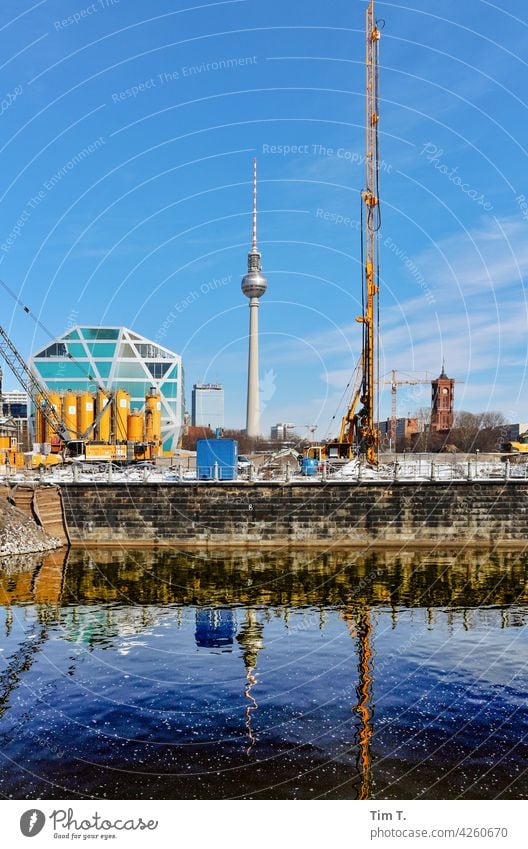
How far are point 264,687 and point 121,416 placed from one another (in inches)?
2426

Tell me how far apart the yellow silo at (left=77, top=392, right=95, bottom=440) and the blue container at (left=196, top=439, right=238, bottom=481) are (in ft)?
99.7

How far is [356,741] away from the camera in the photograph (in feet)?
43.9

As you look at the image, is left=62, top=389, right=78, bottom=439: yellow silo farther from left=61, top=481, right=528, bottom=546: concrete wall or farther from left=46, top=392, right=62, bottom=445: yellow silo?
left=61, top=481, right=528, bottom=546: concrete wall

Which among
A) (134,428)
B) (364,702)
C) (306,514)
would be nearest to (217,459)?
(306,514)

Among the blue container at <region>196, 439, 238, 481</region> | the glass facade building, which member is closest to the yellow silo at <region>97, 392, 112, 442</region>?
the blue container at <region>196, 439, 238, 481</region>

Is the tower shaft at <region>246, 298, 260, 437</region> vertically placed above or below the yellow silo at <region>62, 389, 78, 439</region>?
above

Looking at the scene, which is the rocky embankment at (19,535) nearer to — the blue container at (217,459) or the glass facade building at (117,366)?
the blue container at (217,459)

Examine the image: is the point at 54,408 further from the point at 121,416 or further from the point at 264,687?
the point at 264,687

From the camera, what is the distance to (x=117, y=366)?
14738cm

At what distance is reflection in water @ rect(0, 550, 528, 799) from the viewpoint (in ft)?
39.6

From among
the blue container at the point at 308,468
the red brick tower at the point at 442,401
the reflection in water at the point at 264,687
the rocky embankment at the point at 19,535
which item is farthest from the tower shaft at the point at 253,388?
the reflection in water at the point at 264,687

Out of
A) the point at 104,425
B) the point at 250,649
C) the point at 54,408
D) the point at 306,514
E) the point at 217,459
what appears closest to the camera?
the point at 250,649
